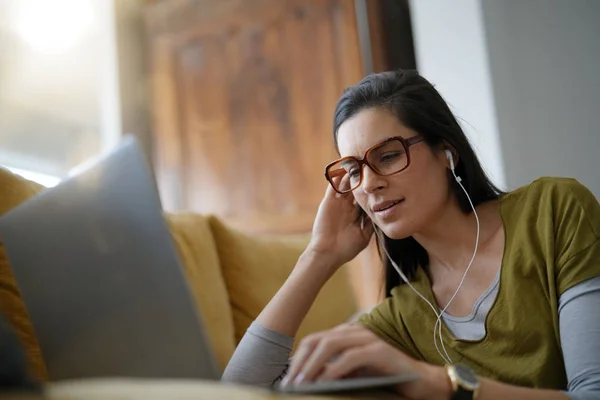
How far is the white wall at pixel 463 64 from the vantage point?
2084 millimetres

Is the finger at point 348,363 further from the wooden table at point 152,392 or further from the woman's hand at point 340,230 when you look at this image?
the woman's hand at point 340,230

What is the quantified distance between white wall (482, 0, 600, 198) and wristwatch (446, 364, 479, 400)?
151 centimetres

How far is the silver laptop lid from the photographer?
1.78 feet

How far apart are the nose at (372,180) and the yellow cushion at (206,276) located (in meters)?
0.55

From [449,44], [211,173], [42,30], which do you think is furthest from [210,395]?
[42,30]

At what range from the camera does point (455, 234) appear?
110 cm

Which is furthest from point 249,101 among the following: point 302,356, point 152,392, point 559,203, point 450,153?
point 152,392

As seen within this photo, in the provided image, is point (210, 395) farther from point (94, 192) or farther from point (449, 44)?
point (449, 44)

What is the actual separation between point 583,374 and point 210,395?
1.94 feet

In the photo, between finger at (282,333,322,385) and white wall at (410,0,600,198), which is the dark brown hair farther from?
white wall at (410,0,600,198)

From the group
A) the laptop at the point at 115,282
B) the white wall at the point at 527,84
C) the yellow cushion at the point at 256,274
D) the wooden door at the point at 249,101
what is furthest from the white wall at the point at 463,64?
the laptop at the point at 115,282

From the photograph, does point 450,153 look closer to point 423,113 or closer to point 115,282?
point 423,113

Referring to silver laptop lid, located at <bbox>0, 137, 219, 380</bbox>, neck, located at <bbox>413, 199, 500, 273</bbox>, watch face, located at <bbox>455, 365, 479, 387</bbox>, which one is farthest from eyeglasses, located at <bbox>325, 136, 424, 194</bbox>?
silver laptop lid, located at <bbox>0, 137, 219, 380</bbox>

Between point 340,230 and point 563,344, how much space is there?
A: 1.57ft
